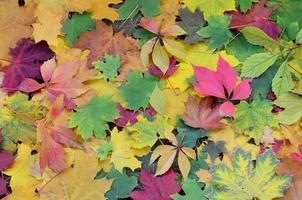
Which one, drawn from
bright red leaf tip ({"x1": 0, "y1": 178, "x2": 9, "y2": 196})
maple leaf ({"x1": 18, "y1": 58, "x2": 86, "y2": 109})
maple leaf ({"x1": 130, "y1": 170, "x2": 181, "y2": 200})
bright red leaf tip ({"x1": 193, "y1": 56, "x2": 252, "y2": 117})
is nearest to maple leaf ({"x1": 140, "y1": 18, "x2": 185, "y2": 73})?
bright red leaf tip ({"x1": 193, "y1": 56, "x2": 252, "y2": 117})

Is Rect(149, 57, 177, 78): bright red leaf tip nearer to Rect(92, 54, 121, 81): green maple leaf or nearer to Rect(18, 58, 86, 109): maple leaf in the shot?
Rect(92, 54, 121, 81): green maple leaf

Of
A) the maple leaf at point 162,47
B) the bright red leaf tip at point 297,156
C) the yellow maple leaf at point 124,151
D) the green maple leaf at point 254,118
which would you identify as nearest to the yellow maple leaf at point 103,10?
the maple leaf at point 162,47

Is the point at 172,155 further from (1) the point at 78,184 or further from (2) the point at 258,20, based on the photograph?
(2) the point at 258,20

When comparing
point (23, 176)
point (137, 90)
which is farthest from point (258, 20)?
point (23, 176)

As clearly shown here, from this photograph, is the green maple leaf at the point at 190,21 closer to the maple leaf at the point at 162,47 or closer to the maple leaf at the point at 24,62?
the maple leaf at the point at 162,47

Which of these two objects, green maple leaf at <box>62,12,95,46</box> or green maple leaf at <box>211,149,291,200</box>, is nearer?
green maple leaf at <box>211,149,291,200</box>

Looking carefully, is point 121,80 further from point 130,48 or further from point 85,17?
point 85,17

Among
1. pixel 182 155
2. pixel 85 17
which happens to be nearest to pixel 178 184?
pixel 182 155
